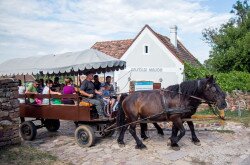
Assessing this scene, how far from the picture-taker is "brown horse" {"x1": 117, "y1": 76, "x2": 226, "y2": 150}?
30.1 ft

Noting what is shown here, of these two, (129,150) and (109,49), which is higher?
(109,49)

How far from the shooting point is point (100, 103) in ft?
32.8

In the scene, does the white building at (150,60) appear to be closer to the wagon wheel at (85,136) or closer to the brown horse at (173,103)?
the wagon wheel at (85,136)

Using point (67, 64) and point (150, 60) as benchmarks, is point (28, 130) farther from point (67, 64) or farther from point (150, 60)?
point (150, 60)

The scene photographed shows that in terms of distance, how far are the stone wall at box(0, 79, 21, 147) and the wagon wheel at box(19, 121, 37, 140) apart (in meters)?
1.75

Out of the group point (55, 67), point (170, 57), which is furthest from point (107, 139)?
point (170, 57)

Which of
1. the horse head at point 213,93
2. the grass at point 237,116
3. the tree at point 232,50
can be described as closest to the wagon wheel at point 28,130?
the horse head at point 213,93

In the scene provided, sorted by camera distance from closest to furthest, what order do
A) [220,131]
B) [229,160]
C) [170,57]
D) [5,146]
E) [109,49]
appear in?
[229,160]
[5,146]
[220,131]
[170,57]
[109,49]

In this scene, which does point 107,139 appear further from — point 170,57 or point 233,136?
point 170,57

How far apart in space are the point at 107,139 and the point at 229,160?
159 inches

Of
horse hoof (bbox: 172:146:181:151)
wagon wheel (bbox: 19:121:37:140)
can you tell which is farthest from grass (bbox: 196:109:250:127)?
wagon wheel (bbox: 19:121:37:140)

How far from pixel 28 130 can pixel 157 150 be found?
454 cm

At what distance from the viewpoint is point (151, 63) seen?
2770cm

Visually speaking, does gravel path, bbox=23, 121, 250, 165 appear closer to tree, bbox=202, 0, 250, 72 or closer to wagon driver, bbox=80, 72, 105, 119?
wagon driver, bbox=80, 72, 105, 119
